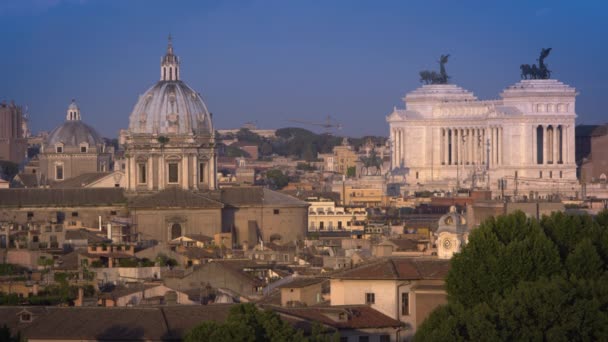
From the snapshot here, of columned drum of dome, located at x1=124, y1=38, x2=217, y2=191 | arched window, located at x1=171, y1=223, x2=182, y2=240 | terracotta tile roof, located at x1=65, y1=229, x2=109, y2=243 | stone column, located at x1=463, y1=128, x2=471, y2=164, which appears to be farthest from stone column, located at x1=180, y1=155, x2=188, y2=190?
stone column, located at x1=463, y1=128, x2=471, y2=164

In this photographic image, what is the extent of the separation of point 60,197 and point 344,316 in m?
57.4

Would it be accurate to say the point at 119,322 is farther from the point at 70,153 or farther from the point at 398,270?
the point at 70,153

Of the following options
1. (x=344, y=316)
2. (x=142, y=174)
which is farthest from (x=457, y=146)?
(x=344, y=316)

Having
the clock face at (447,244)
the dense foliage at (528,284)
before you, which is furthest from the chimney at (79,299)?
the dense foliage at (528,284)

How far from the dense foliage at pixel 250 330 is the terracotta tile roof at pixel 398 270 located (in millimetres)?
6906

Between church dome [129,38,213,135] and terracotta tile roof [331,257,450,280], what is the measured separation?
5389 centimetres

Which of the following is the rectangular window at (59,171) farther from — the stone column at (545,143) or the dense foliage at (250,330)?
the dense foliage at (250,330)

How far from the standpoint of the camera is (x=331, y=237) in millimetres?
99375

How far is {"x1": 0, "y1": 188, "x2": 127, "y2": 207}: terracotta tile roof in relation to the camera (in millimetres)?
104688

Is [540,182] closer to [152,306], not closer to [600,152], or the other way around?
[600,152]

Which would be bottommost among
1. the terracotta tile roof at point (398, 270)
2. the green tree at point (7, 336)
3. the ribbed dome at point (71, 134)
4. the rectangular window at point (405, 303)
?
the green tree at point (7, 336)

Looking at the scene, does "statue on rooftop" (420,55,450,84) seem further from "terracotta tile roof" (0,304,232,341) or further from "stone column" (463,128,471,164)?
"terracotta tile roof" (0,304,232,341)

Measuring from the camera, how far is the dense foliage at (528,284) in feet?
151

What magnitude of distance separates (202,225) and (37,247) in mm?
19400
